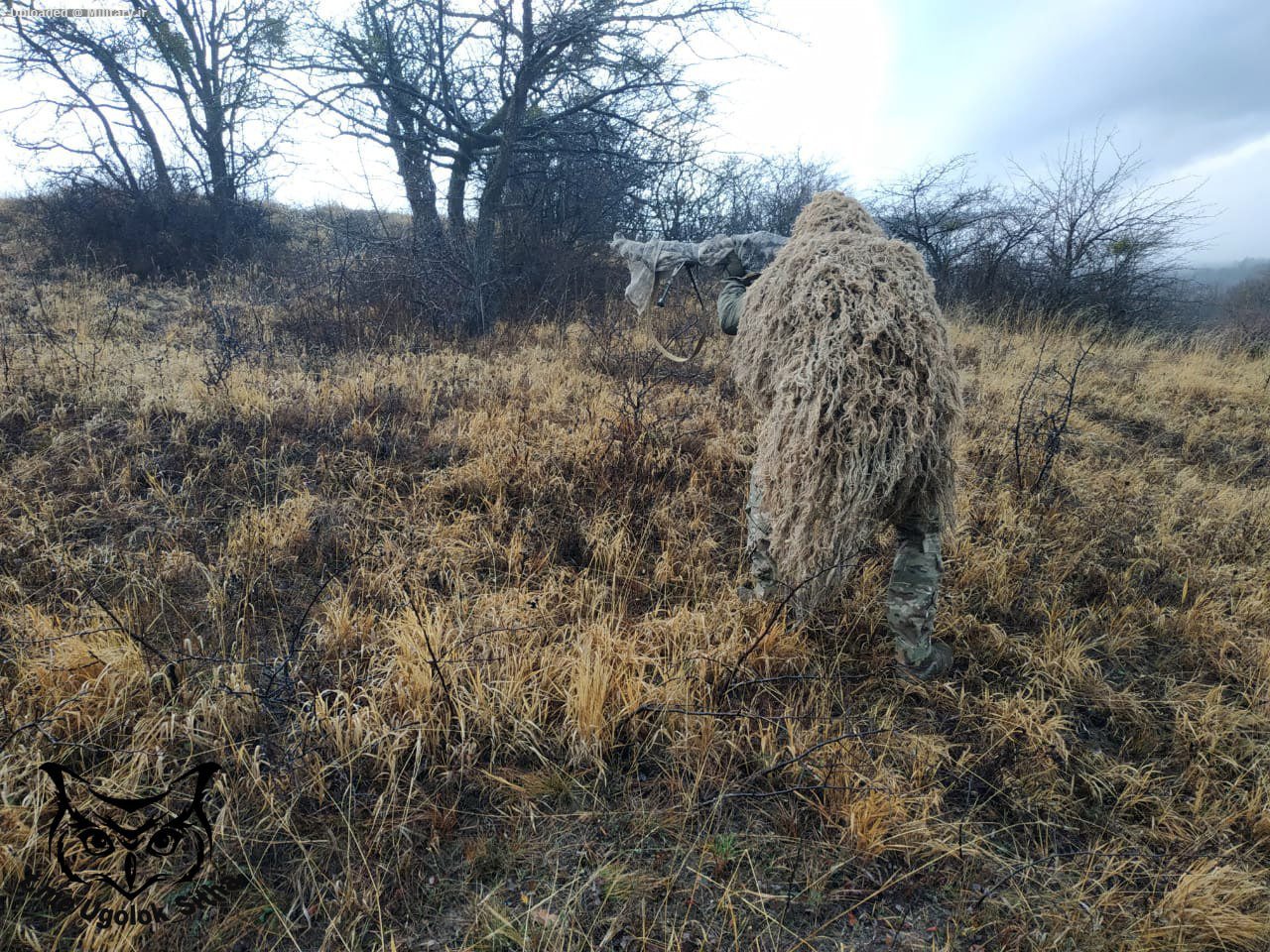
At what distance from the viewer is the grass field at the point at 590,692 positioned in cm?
164

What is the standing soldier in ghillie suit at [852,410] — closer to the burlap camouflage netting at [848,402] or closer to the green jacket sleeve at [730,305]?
the burlap camouflage netting at [848,402]

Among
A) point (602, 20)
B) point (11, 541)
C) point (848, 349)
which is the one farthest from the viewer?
point (602, 20)

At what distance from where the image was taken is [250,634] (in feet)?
8.18

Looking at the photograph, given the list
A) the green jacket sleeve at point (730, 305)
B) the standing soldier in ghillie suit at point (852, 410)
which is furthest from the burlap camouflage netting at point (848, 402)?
the green jacket sleeve at point (730, 305)

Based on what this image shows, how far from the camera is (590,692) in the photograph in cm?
212

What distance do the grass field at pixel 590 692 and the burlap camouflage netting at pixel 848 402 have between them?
651 millimetres

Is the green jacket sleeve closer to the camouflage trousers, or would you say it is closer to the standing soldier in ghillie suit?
the standing soldier in ghillie suit

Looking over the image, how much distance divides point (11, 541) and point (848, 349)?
3.97m

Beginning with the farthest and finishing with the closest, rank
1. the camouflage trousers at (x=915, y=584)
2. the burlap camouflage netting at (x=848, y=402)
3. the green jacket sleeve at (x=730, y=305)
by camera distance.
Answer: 1. the green jacket sleeve at (x=730, y=305)
2. the camouflage trousers at (x=915, y=584)
3. the burlap camouflage netting at (x=848, y=402)

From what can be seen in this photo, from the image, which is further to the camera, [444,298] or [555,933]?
[444,298]

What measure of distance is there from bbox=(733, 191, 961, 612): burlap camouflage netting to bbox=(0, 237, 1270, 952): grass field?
0.65 meters

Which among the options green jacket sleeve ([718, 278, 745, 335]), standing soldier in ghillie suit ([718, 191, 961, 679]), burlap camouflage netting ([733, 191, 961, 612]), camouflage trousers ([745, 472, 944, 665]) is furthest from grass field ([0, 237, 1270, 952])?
green jacket sleeve ([718, 278, 745, 335])

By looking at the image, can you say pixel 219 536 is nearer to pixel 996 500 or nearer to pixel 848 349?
pixel 848 349

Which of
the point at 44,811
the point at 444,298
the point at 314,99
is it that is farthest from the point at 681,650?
the point at 314,99
